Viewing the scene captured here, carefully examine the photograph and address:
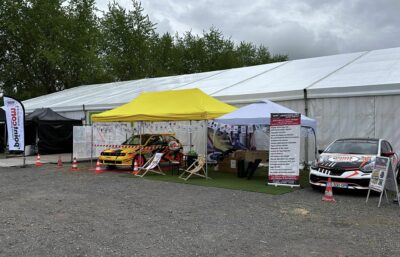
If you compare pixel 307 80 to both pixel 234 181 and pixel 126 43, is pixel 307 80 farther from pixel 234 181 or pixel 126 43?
pixel 126 43

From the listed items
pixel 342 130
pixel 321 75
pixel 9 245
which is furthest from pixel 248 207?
pixel 321 75

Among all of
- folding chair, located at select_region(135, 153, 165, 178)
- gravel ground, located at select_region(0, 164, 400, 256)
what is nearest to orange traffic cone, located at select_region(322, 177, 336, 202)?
gravel ground, located at select_region(0, 164, 400, 256)

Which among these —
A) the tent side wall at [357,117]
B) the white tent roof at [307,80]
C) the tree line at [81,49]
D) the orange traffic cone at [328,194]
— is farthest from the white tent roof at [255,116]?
the tree line at [81,49]

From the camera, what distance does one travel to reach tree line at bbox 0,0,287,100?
129 feet

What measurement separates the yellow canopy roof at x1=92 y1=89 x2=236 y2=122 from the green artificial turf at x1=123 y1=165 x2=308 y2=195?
1996 mm

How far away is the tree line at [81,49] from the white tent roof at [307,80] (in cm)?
1939

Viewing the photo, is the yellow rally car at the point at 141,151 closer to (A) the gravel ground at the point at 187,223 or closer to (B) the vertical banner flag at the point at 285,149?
(A) the gravel ground at the point at 187,223

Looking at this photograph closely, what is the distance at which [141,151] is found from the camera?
15.1 meters

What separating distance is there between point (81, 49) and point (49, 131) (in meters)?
20.7

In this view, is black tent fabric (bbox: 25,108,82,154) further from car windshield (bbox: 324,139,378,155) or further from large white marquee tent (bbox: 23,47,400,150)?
car windshield (bbox: 324,139,378,155)

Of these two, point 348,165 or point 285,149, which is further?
point 285,149

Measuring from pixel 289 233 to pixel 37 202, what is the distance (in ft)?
18.5

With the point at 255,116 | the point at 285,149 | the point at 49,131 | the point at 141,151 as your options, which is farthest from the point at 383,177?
the point at 49,131

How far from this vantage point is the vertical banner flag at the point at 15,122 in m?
16.8
